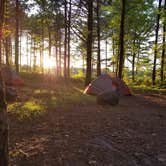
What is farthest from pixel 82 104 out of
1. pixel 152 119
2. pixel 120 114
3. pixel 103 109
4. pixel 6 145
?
pixel 6 145

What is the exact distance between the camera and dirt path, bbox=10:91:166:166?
5.07 m

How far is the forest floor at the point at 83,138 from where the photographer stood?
5098mm

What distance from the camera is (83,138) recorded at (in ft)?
20.6

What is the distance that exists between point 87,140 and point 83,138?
6.7 inches

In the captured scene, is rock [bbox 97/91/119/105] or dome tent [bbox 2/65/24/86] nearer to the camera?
rock [bbox 97/91/119/105]

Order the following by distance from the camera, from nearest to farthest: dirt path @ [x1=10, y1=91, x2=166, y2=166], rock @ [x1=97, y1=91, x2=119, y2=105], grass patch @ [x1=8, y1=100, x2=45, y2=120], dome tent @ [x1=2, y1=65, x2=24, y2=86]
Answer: dirt path @ [x1=10, y1=91, x2=166, y2=166] → grass patch @ [x1=8, y1=100, x2=45, y2=120] → rock @ [x1=97, y1=91, x2=119, y2=105] → dome tent @ [x1=2, y1=65, x2=24, y2=86]

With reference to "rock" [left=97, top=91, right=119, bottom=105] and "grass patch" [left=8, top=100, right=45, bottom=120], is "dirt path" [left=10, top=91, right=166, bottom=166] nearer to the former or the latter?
"grass patch" [left=8, top=100, right=45, bottom=120]

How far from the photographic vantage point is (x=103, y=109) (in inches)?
412

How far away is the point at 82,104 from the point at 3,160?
310 inches

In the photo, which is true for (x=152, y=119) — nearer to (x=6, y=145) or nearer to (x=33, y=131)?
(x=33, y=131)

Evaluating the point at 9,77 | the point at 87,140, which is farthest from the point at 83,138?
the point at 9,77

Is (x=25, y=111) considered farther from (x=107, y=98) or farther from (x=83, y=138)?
(x=107, y=98)

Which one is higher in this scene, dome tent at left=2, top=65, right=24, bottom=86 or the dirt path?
dome tent at left=2, top=65, right=24, bottom=86

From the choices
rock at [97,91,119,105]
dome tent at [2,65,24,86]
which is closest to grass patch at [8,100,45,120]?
rock at [97,91,119,105]
